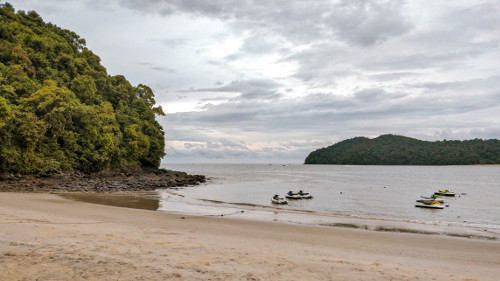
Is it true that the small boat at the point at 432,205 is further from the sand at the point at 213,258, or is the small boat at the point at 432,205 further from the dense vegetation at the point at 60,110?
the dense vegetation at the point at 60,110

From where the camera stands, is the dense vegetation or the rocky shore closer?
the rocky shore

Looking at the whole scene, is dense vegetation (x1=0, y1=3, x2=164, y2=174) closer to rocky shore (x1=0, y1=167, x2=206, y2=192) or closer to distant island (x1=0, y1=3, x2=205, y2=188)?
distant island (x1=0, y1=3, x2=205, y2=188)

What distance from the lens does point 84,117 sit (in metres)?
48.6

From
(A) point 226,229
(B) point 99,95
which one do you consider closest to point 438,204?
(A) point 226,229

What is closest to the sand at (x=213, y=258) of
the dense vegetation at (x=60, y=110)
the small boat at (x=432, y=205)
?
the small boat at (x=432, y=205)

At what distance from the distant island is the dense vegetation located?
0.12 meters

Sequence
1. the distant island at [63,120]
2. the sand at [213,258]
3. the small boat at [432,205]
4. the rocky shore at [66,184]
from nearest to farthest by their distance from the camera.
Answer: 1. the sand at [213,258]
2. the small boat at [432,205]
3. the rocky shore at [66,184]
4. the distant island at [63,120]

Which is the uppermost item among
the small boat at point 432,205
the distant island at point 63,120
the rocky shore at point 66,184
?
the distant island at point 63,120

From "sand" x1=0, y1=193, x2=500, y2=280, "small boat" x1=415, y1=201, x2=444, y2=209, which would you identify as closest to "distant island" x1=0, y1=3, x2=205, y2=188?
"sand" x1=0, y1=193, x2=500, y2=280

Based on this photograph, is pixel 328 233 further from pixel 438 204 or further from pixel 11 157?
pixel 11 157

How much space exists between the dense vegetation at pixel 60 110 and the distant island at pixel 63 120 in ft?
0.39

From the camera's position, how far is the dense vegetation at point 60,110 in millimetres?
38469

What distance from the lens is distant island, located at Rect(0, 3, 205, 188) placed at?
38.0m

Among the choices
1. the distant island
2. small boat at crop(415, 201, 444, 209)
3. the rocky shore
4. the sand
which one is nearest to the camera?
the sand
